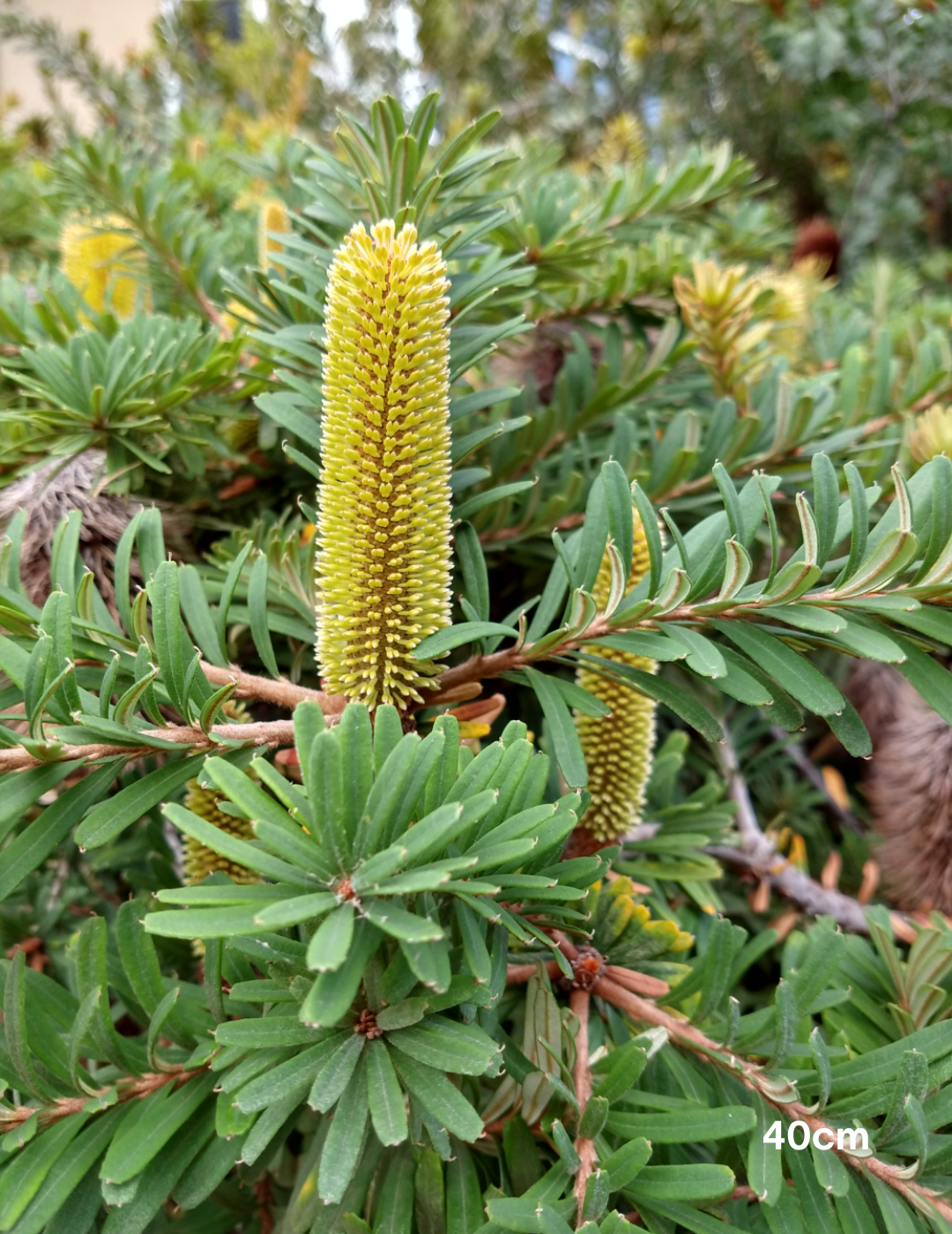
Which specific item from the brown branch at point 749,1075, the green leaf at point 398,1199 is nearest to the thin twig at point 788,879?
the brown branch at point 749,1075

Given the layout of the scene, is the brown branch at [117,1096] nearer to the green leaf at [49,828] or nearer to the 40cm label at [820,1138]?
the green leaf at [49,828]

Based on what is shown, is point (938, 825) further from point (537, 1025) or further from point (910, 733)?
point (537, 1025)

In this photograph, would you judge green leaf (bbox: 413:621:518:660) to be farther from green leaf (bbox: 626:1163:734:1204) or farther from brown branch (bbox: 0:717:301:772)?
green leaf (bbox: 626:1163:734:1204)

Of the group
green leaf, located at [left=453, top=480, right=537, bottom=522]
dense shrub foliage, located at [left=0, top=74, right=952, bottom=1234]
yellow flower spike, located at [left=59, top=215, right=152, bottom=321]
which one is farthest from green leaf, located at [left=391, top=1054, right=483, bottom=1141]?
yellow flower spike, located at [left=59, top=215, right=152, bottom=321]

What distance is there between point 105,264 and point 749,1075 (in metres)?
0.71

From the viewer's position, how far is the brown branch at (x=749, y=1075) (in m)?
0.33

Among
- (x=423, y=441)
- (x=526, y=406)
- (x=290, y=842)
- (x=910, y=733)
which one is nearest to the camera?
(x=290, y=842)

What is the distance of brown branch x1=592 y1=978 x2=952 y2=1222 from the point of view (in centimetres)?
33

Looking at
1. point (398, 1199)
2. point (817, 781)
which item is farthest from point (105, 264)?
point (817, 781)

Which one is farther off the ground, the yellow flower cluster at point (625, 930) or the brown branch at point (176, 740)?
the brown branch at point (176, 740)

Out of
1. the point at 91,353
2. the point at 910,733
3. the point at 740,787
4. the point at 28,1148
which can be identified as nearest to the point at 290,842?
the point at 28,1148

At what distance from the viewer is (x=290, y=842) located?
0.81ft

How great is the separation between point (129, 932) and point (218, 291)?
499 mm

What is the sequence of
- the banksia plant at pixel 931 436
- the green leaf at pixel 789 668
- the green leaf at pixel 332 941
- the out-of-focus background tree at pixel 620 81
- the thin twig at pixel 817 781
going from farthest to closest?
the out-of-focus background tree at pixel 620 81
the thin twig at pixel 817 781
the banksia plant at pixel 931 436
the green leaf at pixel 789 668
the green leaf at pixel 332 941
